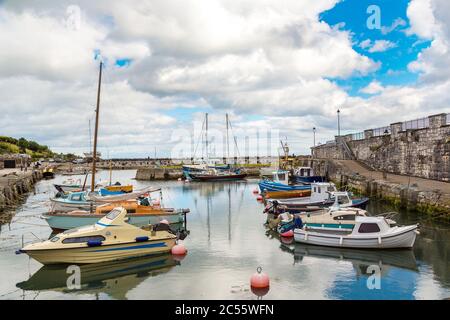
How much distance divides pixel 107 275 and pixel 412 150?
3064 cm

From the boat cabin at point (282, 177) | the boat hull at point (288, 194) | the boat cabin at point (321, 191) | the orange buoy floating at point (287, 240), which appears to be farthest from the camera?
the boat cabin at point (282, 177)

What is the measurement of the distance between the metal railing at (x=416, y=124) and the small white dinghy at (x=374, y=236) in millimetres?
18183

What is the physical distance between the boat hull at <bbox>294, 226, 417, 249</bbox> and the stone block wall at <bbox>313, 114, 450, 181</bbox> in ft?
46.8

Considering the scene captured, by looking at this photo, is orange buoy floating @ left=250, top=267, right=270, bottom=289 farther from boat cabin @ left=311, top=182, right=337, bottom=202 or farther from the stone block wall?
the stone block wall

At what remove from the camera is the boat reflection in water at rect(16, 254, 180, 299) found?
1522 centimetres

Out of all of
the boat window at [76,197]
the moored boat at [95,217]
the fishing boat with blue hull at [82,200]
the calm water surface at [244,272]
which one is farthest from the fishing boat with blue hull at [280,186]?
the boat window at [76,197]

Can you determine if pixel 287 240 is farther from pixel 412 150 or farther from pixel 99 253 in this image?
pixel 412 150

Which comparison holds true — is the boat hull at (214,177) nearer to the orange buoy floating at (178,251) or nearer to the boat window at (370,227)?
the orange buoy floating at (178,251)

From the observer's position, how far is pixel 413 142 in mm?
35344

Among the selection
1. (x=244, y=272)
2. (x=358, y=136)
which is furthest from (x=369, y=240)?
(x=358, y=136)

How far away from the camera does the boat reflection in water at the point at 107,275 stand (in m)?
15.2

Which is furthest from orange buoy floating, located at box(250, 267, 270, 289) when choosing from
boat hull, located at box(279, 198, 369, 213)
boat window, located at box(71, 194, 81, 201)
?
boat window, located at box(71, 194, 81, 201)

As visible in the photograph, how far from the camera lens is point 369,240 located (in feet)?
63.3
